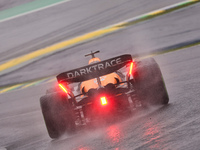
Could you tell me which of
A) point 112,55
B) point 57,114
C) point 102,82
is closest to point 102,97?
point 57,114

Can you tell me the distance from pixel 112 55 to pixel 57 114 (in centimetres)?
596

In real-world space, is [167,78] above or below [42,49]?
below

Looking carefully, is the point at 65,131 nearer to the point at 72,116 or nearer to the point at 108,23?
the point at 72,116

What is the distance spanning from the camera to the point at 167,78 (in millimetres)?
9539

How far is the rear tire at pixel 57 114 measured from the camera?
23.5 feet

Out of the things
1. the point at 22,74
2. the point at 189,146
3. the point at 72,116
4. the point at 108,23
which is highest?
the point at 108,23

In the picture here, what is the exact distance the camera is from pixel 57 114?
7141mm

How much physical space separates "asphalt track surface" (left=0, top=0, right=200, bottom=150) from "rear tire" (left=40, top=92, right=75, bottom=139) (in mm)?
154

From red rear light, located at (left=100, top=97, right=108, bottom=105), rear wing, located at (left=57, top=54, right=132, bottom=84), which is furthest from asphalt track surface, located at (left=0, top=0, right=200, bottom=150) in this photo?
rear wing, located at (left=57, top=54, right=132, bottom=84)

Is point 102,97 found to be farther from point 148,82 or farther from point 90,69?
point 148,82

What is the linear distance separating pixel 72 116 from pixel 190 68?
3.53 meters

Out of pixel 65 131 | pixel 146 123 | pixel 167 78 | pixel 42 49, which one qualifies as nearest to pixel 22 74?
pixel 42 49

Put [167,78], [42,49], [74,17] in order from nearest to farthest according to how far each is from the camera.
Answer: [167,78]
[42,49]
[74,17]

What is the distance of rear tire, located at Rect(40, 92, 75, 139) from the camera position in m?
7.15
